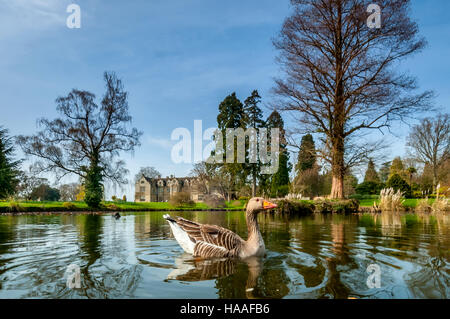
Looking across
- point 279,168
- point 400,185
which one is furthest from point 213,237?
point 279,168

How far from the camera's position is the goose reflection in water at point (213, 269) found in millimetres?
3979

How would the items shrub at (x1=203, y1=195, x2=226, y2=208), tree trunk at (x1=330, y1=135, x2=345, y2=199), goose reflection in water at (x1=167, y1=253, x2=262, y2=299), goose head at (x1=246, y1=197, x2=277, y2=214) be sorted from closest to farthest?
goose reflection in water at (x1=167, y1=253, x2=262, y2=299) < goose head at (x1=246, y1=197, x2=277, y2=214) < tree trunk at (x1=330, y1=135, x2=345, y2=199) < shrub at (x1=203, y1=195, x2=226, y2=208)

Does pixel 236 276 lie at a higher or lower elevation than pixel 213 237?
lower

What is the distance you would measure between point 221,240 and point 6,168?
26.6m

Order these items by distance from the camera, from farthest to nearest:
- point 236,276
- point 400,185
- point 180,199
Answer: point 180,199
point 400,185
point 236,276

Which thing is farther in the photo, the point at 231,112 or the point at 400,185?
the point at 231,112

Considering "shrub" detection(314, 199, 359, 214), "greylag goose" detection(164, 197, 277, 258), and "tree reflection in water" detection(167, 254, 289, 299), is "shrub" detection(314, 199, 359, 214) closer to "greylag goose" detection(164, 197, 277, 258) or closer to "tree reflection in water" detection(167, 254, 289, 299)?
"greylag goose" detection(164, 197, 277, 258)

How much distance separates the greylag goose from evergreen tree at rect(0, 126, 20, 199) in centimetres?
2513

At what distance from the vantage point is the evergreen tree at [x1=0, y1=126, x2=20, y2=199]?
2427cm

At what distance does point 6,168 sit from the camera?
24516 millimetres

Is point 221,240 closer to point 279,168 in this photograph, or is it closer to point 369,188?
point 279,168

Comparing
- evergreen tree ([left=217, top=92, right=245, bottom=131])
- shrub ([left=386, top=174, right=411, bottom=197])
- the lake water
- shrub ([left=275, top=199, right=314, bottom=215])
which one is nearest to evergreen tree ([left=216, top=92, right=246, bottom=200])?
evergreen tree ([left=217, top=92, right=245, bottom=131])

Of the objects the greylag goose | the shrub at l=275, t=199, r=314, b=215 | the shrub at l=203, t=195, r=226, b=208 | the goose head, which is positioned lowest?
the shrub at l=203, t=195, r=226, b=208
